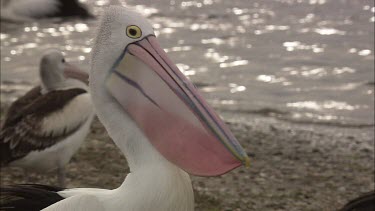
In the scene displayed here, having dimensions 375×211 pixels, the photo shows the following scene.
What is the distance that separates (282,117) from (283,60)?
236 centimetres

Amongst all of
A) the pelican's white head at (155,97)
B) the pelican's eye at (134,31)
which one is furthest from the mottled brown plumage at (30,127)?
the pelican's eye at (134,31)

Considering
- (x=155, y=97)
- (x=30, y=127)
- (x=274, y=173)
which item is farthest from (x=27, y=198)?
(x=274, y=173)

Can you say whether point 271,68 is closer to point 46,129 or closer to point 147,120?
point 46,129

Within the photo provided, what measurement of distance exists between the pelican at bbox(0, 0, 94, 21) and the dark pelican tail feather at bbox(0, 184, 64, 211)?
407 inches

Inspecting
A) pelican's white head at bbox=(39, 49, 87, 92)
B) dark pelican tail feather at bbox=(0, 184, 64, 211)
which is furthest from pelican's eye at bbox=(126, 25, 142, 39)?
pelican's white head at bbox=(39, 49, 87, 92)

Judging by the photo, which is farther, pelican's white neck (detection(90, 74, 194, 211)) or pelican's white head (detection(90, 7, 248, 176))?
pelican's white neck (detection(90, 74, 194, 211))

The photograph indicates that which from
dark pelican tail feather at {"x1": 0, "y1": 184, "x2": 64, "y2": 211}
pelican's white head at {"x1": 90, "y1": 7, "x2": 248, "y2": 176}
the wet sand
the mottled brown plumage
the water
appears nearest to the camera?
pelican's white head at {"x1": 90, "y1": 7, "x2": 248, "y2": 176}

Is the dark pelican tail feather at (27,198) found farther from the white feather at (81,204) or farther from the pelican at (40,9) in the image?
the pelican at (40,9)

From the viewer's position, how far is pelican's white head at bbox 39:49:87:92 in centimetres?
560

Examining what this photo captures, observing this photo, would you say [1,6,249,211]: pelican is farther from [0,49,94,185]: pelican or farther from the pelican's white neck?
[0,49,94,185]: pelican

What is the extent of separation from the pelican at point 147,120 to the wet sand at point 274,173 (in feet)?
7.31

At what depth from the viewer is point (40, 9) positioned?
13023 mm

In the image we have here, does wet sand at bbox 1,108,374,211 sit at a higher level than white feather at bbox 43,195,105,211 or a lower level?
lower

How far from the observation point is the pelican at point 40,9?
42.7ft
